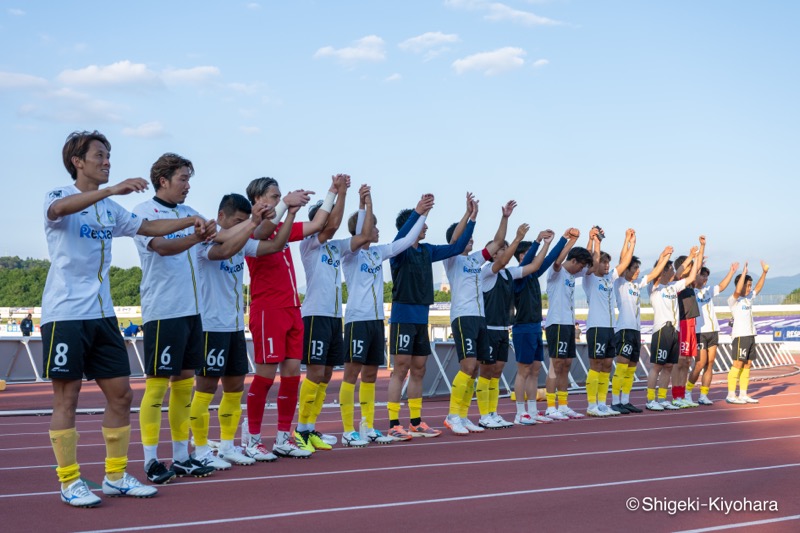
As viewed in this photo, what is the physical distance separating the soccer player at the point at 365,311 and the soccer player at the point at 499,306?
5.18ft

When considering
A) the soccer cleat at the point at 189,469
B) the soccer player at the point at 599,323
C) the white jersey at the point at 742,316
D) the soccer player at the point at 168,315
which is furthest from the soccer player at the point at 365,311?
the white jersey at the point at 742,316

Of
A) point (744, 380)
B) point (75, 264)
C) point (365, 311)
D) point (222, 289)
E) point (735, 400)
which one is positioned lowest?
point (735, 400)

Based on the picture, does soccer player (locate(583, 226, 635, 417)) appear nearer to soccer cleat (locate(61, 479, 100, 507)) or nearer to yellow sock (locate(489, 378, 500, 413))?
yellow sock (locate(489, 378, 500, 413))

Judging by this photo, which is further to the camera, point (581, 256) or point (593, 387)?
point (593, 387)

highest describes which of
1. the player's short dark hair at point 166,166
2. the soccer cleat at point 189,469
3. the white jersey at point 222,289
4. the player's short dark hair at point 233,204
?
the player's short dark hair at point 166,166

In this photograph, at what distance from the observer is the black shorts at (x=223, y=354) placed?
6.68 metres

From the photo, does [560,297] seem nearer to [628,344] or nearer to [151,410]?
[628,344]

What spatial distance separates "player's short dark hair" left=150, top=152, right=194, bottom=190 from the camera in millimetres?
6137

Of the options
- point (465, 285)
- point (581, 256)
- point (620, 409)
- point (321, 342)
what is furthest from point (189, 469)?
point (620, 409)

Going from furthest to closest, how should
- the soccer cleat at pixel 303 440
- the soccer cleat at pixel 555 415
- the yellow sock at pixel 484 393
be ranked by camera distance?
the soccer cleat at pixel 555 415, the yellow sock at pixel 484 393, the soccer cleat at pixel 303 440

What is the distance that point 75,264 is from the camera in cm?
514

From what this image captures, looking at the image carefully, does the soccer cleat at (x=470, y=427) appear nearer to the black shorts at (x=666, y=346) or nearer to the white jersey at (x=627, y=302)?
the white jersey at (x=627, y=302)

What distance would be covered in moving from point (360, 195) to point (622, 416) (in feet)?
17.5

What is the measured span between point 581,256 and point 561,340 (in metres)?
1.08
